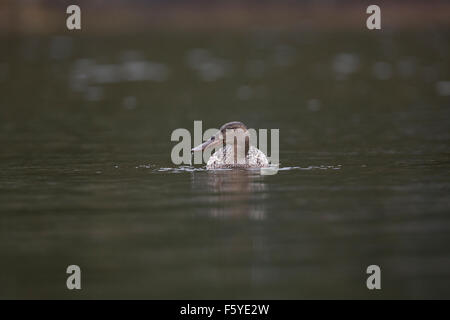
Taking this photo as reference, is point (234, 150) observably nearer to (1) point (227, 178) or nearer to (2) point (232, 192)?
(1) point (227, 178)

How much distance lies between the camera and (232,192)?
14.9 meters

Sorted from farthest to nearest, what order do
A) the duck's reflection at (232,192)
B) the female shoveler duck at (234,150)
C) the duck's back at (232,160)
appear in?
the duck's back at (232,160)
the female shoveler duck at (234,150)
the duck's reflection at (232,192)

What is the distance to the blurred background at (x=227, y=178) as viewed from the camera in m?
10.6

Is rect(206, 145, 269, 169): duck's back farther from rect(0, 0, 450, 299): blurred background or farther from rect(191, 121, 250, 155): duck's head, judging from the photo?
rect(0, 0, 450, 299): blurred background

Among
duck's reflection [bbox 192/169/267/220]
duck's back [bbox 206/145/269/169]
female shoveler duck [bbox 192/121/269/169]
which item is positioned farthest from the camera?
duck's back [bbox 206/145/269/169]

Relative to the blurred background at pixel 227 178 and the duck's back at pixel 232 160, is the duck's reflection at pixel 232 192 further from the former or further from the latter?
the duck's back at pixel 232 160

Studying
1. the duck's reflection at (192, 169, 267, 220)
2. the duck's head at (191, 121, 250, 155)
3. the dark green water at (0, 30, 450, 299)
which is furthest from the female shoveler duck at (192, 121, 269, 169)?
the dark green water at (0, 30, 450, 299)

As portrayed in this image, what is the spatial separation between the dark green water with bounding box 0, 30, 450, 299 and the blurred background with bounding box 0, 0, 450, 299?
0.12 feet

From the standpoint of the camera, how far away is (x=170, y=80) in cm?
3369

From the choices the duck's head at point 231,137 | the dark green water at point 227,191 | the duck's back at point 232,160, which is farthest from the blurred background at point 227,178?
the duck's head at point 231,137

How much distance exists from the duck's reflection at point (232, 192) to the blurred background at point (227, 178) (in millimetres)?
44

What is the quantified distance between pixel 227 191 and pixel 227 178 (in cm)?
131

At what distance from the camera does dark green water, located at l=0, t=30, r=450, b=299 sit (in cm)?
1049
